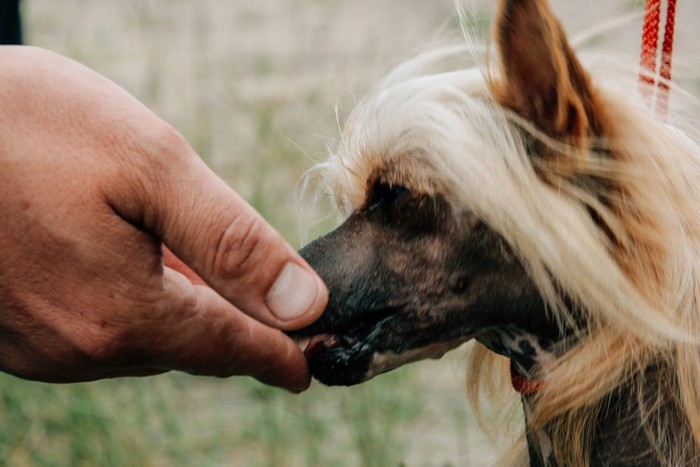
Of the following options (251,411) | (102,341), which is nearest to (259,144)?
(251,411)

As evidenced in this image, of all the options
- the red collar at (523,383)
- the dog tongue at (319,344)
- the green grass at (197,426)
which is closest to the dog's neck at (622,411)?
the red collar at (523,383)

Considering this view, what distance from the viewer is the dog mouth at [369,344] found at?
195cm

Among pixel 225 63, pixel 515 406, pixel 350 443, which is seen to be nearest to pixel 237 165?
pixel 225 63

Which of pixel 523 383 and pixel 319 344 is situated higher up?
pixel 319 344

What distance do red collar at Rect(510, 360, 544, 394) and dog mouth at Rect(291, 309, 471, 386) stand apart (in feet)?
0.44

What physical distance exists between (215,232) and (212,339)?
9.7 inches

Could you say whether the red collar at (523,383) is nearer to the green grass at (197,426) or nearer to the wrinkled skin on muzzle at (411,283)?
the wrinkled skin on muzzle at (411,283)

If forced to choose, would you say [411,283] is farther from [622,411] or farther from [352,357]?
[622,411]

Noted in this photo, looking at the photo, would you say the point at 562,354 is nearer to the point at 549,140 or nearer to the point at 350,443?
the point at 549,140

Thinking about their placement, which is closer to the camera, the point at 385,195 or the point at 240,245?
the point at 240,245

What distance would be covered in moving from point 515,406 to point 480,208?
59 centimetres

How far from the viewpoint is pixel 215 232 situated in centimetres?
179

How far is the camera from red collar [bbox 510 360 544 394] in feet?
6.56

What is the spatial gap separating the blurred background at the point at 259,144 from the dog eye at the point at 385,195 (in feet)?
1.10
